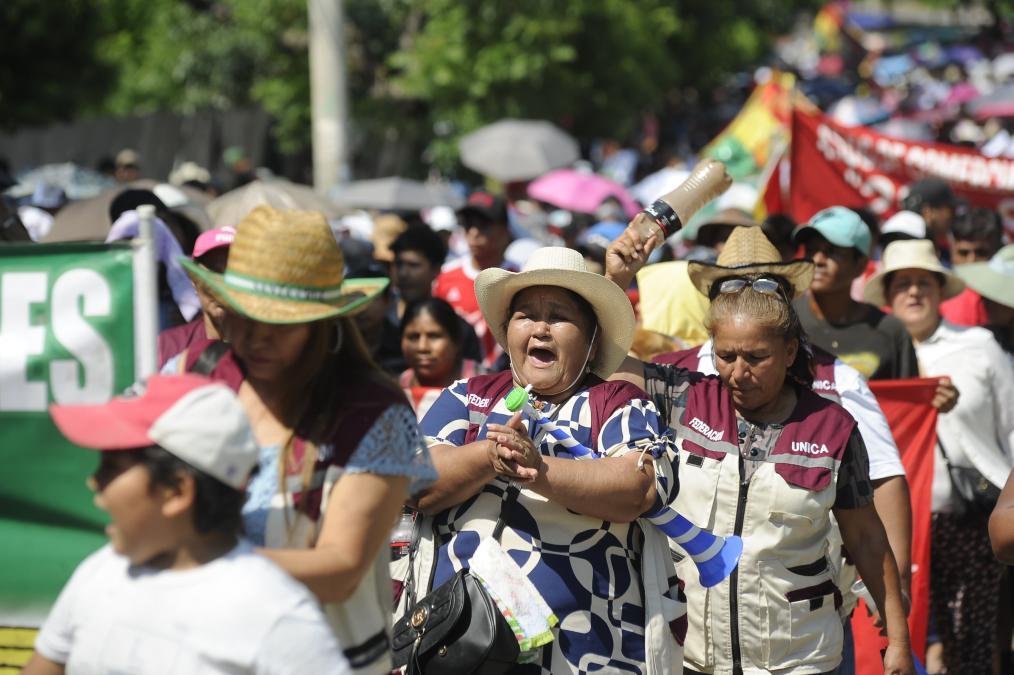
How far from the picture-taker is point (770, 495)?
4.39 metres

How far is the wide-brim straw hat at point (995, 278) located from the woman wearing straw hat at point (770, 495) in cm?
242

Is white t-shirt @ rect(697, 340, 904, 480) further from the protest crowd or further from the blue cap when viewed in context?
the blue cap

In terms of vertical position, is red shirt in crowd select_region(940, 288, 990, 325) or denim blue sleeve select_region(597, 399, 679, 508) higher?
red shirt in crowd select_region(940, 288, 990, 325)

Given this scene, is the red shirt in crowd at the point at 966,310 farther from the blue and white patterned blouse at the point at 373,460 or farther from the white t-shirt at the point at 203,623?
the white t-shirt at the point at 203,623

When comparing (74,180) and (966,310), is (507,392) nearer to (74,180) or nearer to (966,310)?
(966,310)

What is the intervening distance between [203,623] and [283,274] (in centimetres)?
76

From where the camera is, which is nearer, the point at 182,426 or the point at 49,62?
the point at 182,426

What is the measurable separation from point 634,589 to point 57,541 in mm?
1520

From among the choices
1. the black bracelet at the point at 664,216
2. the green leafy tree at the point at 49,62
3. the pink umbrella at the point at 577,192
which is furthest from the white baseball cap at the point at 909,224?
the green leafy tree at the point at 49,62

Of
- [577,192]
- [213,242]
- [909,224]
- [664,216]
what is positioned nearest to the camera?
[664,216]

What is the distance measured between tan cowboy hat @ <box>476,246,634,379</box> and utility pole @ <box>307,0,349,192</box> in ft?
46.7

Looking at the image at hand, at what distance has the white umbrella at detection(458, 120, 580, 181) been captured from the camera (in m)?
16.2

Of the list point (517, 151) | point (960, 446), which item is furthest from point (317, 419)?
point (517, 151)

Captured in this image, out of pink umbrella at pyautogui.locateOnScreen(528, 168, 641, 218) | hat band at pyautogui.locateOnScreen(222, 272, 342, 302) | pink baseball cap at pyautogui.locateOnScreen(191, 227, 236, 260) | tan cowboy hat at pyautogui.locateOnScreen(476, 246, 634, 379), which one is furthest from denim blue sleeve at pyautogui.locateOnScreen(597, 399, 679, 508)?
pink umbrella at pyautogui.locateOnScreen(528, 168, 641, 218)
